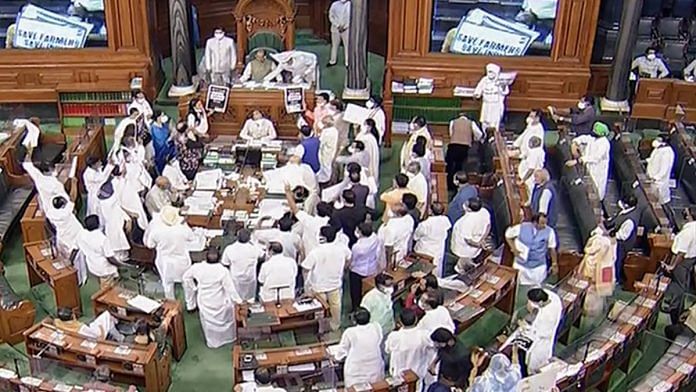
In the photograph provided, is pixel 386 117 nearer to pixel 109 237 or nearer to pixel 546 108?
pixel 546 108

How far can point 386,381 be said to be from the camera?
9.25 m

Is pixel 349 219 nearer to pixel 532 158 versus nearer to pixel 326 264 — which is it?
pixel 326 264

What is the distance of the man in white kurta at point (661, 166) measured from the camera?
12.9 m

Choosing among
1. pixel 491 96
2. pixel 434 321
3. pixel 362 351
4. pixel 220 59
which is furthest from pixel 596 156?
pixel 220 59

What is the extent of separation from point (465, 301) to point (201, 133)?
16.8 ft

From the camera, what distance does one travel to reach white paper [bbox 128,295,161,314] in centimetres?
1031

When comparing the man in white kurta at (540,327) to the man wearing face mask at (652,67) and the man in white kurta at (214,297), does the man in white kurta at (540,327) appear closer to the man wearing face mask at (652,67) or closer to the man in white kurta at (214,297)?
the man in white kurta at (214,297)

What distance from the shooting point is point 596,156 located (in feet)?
42.6

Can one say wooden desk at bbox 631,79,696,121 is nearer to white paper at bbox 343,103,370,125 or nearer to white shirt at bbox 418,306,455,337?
white paper at bbox 343,103,370,125

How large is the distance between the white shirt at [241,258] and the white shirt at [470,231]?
2410 millimetres

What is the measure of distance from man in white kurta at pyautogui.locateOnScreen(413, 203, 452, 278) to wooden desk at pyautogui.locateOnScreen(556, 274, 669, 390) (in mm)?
2089

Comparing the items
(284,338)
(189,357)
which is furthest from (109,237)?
(284,338)

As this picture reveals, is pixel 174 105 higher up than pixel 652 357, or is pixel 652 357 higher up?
pixel 174 105

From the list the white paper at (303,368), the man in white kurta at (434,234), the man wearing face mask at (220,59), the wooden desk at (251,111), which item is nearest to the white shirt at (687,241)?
the man in white kurta at (434,234)
